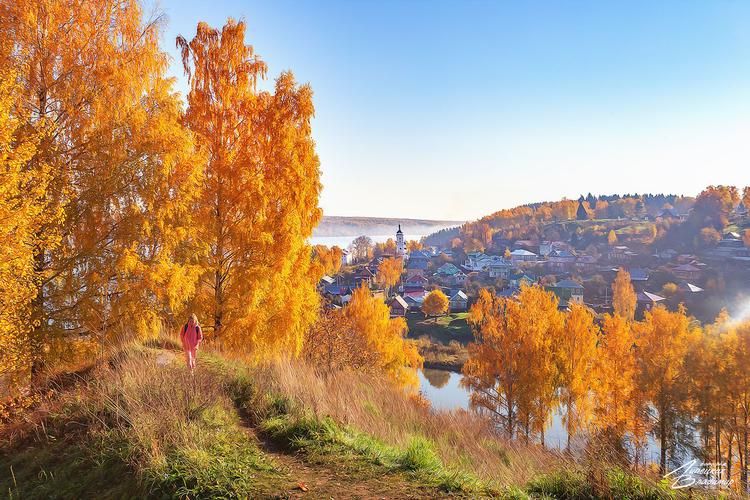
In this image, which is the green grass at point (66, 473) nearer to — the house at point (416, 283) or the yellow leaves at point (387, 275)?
the house at point (416, 283)

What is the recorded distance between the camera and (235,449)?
498cm

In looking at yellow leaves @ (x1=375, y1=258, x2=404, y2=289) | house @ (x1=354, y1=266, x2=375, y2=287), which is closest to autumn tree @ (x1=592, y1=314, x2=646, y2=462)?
yellow leaves @ (x1=375, y1=258, x2=404, y2=289)

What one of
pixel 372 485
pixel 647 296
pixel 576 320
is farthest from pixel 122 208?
pixel 647 296

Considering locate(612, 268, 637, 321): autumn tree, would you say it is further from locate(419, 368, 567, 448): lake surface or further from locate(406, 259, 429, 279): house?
locate(406, 259, 429, 279): house

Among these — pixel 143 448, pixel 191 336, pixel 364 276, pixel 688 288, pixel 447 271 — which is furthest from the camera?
pixel 447 271

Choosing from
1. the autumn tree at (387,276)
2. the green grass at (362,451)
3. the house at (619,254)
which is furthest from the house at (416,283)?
the green grass at (362,451)

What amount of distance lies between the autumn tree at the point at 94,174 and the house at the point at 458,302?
6929 cm

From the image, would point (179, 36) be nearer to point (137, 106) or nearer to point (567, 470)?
point (137, 106)

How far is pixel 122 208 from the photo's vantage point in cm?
818

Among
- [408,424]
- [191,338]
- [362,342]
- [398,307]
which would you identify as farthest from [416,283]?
[191,338]

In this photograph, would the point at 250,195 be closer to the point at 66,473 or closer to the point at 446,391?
the point at 66,473

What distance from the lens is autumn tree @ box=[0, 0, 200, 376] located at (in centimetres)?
755

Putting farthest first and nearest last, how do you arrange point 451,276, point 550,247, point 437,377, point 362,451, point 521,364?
point 550,247 → point 451,276 → point 437,377 → point 521,364 → point 362,451

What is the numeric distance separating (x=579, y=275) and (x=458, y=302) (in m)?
33.7
